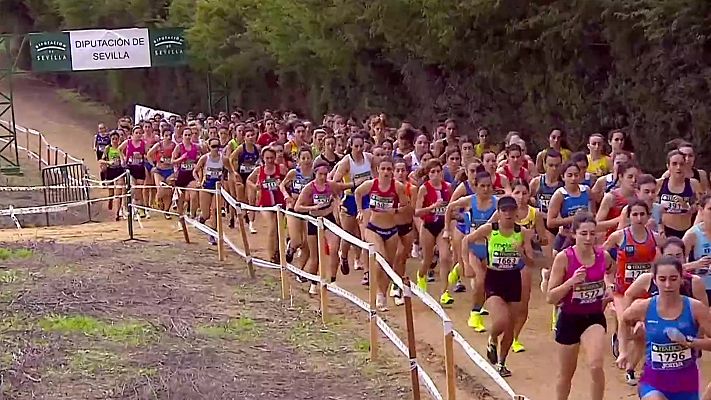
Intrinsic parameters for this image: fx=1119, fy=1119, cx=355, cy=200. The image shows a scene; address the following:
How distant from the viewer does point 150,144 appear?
1975 cm

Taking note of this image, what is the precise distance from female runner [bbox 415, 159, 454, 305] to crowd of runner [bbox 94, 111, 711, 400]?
0.07ft

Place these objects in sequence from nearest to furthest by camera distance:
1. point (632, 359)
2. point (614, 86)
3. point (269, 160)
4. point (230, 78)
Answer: point (632, 359), point (269, 160), point (614, 86), point (230, 78)

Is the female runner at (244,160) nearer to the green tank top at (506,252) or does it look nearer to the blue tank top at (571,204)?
the blue tank top at (571,204)

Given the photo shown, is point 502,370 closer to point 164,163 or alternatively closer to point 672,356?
point 672,356

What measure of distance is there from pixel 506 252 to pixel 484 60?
11.5m

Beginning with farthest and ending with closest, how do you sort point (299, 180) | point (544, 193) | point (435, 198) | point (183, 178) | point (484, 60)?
point (484, 60) → point (183, 178) → point (299, 180) → point (435, 198) → point (544, 193)

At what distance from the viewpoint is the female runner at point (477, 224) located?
1006 cm

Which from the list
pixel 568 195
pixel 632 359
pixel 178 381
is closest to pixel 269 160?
pixel 568 195

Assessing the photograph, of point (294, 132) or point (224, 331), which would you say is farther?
point (294, 132)

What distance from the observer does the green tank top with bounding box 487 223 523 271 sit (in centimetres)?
927

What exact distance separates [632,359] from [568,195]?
2741 millimetres

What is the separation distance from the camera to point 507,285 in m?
9.27

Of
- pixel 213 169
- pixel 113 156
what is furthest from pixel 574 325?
pixel 113 156

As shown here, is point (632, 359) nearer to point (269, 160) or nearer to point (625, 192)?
point (625, 192)
